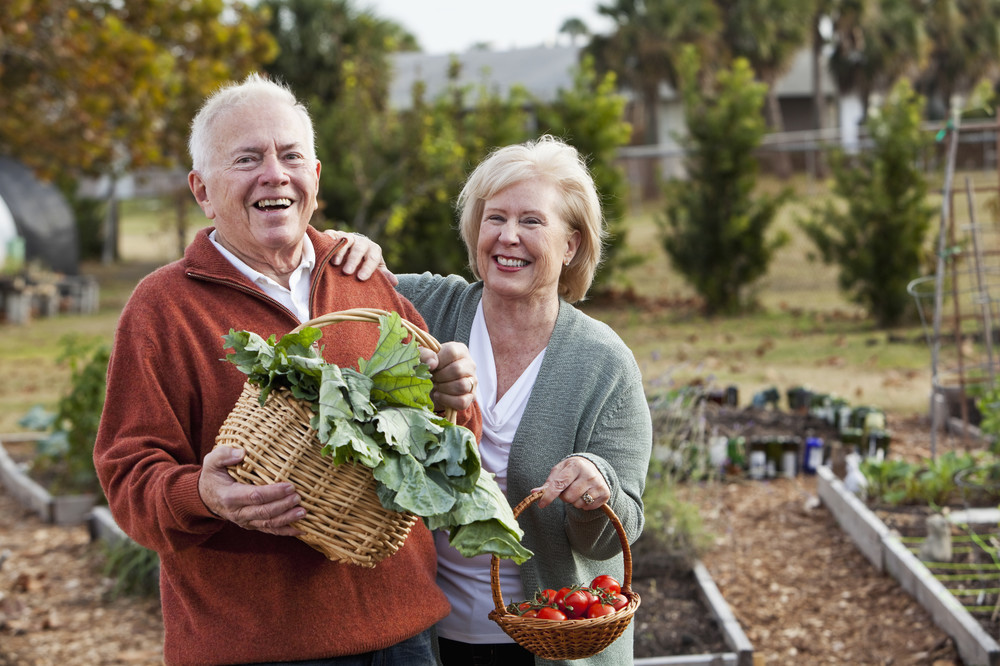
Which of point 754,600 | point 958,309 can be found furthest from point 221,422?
point 958,309

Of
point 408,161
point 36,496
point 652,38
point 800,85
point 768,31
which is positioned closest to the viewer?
point 36,496

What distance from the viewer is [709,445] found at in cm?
671

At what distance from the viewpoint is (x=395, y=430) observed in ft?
6.59

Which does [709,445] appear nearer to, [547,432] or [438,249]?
[547,432]

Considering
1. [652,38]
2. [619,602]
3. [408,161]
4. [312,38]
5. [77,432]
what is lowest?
[77,432]

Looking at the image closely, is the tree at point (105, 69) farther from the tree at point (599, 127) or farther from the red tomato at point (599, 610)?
the red tomato at point (599, 610)

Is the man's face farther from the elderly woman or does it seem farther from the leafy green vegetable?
the elderly woman

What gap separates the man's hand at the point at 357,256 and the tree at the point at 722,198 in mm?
11221

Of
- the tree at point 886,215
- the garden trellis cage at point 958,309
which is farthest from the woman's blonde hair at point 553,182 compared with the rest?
the tree at point 886,215

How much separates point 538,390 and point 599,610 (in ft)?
1.89

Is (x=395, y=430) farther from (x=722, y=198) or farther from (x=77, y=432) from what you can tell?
(x=722, y=198)

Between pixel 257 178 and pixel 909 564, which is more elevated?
pixel 257 178

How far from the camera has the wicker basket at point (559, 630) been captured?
7.36 ft

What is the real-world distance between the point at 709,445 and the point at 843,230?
7.04m
